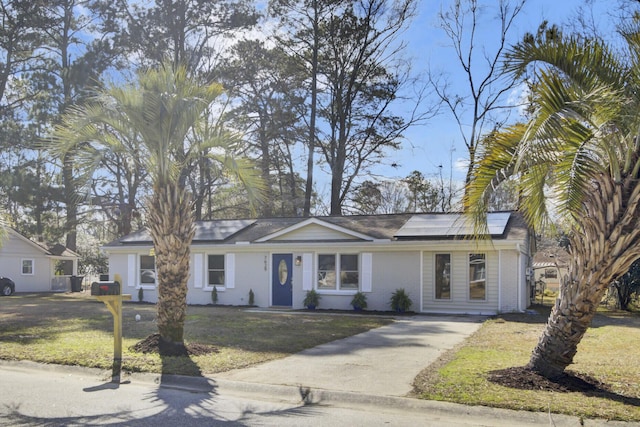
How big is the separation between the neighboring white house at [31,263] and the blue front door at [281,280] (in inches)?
754

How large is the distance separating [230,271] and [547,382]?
15.9 m

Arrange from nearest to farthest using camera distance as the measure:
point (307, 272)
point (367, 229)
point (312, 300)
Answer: point (312, 300)
point (307, 272)
point (367, 229)

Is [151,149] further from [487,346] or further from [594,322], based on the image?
[594,322]

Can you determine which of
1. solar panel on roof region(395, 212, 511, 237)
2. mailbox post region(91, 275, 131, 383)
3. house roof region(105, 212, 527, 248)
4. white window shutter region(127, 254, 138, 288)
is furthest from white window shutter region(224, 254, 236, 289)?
mailbox post region(91, 275, 131, 383)

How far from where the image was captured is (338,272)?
20.5 meters

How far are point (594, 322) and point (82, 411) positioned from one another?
1440 cm

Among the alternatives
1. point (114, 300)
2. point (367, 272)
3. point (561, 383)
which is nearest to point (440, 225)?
point (367, 272)

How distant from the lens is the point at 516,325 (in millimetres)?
15250

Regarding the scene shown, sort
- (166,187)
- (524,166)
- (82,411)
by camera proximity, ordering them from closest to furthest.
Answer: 1. (82,411)
2. (524,166)
3. (166,187)

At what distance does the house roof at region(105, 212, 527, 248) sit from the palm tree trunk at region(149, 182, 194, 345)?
904cm

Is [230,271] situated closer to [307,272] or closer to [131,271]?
[307,272]

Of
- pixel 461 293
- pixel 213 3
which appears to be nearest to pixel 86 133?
pixel 461 293

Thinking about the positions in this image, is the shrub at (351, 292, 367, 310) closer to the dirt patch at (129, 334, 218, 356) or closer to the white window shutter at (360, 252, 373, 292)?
the white window shutter at (360, 252, 373, 292)

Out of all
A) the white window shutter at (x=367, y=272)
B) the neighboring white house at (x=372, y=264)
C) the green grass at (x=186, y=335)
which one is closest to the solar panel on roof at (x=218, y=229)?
the neighboring white house at (x=372, y=264)
